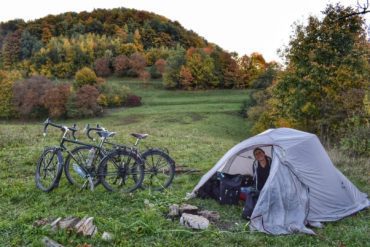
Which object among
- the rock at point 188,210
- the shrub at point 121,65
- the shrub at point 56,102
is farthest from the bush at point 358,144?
the shrub at point 121,65

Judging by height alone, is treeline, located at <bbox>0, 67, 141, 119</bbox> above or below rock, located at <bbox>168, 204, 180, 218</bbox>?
below

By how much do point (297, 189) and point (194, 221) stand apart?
2.29m

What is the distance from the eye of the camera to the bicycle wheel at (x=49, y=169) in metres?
8.52

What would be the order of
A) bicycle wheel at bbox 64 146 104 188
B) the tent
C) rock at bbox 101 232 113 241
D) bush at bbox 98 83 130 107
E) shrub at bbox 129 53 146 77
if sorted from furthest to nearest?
shrub at bbox 129 53 146 77, bush at bbox 98 83 130 107, bicycle wheel at bbox 64 146 104 188, the tent, rock at bbox 101 232 113 241

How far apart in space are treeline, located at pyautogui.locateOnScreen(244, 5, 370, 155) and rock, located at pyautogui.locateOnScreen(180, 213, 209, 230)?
21.6 metres

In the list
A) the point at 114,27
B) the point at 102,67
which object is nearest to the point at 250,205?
the point at 102,67

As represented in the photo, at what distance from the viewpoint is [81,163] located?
8539mm

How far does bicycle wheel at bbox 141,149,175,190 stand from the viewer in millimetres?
8711

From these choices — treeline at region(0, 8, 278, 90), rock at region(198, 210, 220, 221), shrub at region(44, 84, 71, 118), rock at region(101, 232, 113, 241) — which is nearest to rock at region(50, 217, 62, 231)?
rock at region(101, 232, 113, 241)

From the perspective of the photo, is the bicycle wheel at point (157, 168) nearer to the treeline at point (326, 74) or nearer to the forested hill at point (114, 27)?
the treeline at point (326, 74)

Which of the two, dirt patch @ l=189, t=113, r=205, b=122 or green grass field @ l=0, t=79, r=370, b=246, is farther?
dirt patch @ l=189, t=113, r=205, b=122

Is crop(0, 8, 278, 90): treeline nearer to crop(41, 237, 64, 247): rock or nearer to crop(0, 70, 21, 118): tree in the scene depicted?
crop(0, 70, 21, 118): tree

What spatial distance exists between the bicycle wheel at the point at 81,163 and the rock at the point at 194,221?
2659mm

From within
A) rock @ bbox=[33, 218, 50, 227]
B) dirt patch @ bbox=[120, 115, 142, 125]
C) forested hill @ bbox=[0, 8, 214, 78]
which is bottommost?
dirt patch @ bbox=[120, 115, 142, 125]
